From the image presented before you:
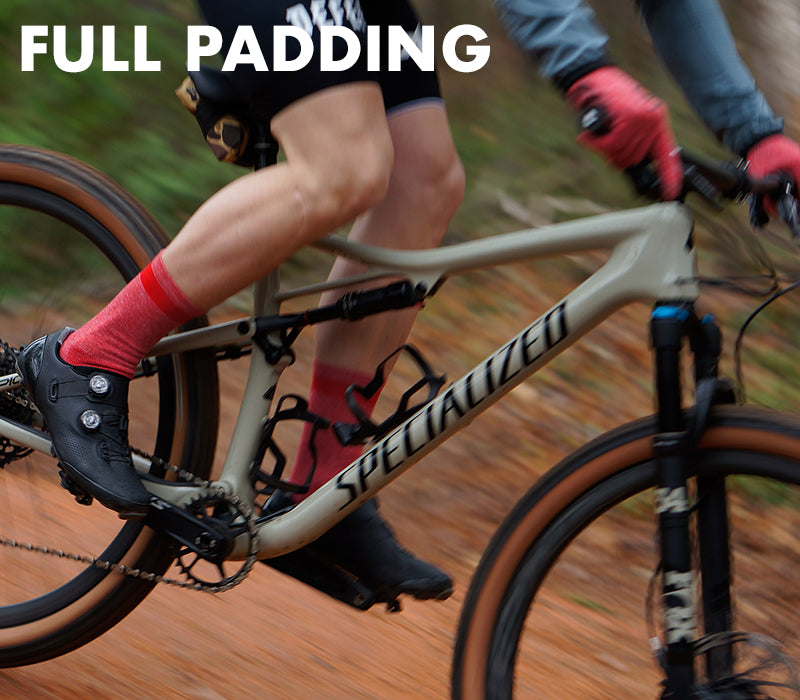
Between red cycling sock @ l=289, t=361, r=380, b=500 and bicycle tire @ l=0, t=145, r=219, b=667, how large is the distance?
8.4 inches

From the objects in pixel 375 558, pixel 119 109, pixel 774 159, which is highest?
pixel 119 109

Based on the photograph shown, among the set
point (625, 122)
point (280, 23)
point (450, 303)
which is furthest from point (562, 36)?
point (450, 303)

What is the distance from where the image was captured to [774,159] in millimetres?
1724

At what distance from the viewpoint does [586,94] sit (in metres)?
1.56

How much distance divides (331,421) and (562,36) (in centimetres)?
106

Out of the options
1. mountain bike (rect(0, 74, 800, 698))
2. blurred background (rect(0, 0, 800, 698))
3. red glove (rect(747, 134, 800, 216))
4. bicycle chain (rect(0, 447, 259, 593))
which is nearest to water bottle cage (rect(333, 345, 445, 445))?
mountain bike (rect(0, 74, 800, 698))

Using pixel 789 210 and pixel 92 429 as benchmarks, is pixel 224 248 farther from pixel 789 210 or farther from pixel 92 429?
pixel 789 210

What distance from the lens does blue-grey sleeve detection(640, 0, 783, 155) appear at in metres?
1.77

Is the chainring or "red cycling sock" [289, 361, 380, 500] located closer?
the chainring

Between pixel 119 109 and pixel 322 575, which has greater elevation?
pixel 119 109

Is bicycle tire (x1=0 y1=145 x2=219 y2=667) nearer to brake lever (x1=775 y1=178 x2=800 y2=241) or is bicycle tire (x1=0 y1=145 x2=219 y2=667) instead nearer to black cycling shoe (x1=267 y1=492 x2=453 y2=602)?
black cycling shoe (x1=267 y1=492 x2=453 y2=602)

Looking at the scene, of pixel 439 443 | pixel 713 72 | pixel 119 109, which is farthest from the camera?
pixel 119 109

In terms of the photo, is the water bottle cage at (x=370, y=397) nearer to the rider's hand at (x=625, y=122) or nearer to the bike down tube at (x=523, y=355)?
the bike down tube at (x=523, y=355)

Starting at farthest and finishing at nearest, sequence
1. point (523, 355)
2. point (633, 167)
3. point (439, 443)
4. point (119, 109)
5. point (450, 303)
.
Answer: point (119, 109), point (450, 303), point (439, 443), point (523, 355), point (633, 167)
